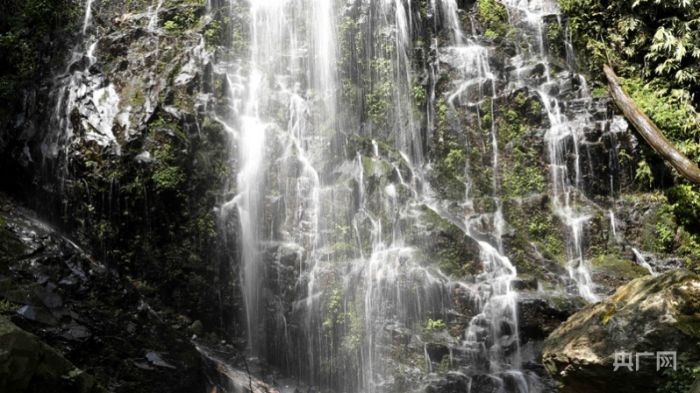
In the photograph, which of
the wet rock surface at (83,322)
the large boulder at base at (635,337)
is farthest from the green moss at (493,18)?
the wet rock surface at (83,322)

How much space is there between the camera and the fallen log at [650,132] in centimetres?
1025

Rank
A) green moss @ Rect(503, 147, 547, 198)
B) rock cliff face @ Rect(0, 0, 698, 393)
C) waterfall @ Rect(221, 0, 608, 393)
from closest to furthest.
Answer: rock cliff face @ Rect(0, 0, 698, 393) → waterfall @ Rect(221, 0, 608, 393) → green moss @ Rect(503, 147, 547, 198)

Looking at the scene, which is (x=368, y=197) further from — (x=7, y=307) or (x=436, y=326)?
(x=7, y=307)

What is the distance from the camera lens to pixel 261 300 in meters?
10.2

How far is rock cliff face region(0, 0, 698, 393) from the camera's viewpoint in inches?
359

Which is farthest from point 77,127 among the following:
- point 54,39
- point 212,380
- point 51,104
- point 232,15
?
point 212,380

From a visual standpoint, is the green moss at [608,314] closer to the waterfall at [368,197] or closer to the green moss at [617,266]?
the waterfall at [368,197]

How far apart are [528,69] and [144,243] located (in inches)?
361

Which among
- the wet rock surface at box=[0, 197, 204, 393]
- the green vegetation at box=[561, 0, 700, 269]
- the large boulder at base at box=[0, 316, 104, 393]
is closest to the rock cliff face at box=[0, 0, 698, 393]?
the wet rock surface at box=[0, 197, 204, 393]

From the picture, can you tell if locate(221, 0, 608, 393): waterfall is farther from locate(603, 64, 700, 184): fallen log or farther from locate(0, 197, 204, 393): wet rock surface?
locate(0, 197, 204, 393): wet rock surface

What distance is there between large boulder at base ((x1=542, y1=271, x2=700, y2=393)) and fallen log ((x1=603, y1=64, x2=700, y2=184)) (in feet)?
14.6

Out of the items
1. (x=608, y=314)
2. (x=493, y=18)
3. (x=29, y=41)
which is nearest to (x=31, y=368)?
(x=608, y=314)

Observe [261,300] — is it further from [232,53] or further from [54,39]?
[54,39]

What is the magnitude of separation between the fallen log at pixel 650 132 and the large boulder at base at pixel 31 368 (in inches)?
409
